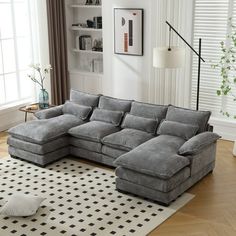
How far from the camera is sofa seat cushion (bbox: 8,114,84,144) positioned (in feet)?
19.1

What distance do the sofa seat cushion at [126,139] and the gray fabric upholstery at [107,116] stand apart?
0.33 meters

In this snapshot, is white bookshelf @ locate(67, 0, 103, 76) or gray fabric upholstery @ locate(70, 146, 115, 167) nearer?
gray fabric upholstery @ locate(70, 146, 115, 167)

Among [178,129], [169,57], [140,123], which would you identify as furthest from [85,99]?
[178,129]

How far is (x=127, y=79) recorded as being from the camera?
7.63m

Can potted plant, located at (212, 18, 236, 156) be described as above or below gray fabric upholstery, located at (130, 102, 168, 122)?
above

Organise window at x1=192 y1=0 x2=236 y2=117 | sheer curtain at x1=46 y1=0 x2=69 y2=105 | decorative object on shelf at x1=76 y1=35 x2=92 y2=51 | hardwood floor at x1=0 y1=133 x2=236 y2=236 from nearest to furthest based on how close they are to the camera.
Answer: hardwood floor at x1=0 y1=133 x2=236 y2=236 → window at x1=192 y1=0 x2=236 y2=117 → sheer curtain at x1=46 y1=0 x2=69 y2=105 → decorative object on shelf at x1=76 y1=35 x2=92 y2=51

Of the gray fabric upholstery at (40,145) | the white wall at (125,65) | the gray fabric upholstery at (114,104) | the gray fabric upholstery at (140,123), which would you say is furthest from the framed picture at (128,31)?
the gray fabric upholstery at (40,145)

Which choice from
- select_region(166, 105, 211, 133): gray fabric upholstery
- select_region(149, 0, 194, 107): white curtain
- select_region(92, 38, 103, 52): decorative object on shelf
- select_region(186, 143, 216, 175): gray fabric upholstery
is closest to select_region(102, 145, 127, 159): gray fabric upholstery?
select_region(166, 105, 211, 133): gray fabric upholstery

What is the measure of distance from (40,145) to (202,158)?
2.15m

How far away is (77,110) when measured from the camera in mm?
6492

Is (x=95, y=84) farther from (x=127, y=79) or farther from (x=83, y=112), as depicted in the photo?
(x=83, y=112)

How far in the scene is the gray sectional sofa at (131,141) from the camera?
4.82 meters

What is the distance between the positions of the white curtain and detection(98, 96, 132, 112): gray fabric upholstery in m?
1.26

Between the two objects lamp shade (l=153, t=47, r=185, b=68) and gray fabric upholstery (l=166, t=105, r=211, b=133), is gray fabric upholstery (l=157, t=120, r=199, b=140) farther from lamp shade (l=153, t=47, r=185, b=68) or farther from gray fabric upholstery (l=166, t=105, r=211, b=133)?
lamp shade (l=153, t=47, r=185, b=68)
